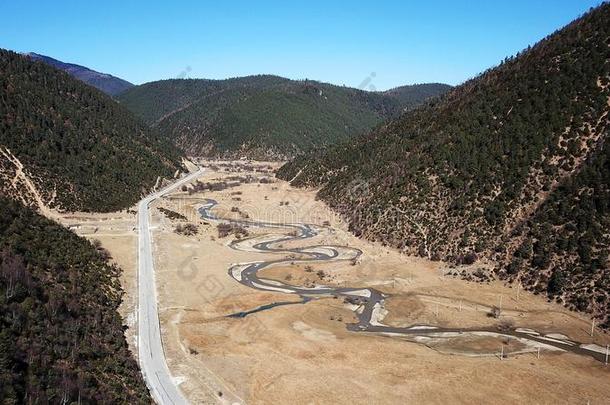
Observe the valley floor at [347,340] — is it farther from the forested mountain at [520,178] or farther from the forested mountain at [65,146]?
the forested mountain at [65,146]

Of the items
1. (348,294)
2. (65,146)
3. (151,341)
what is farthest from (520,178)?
(65,146)

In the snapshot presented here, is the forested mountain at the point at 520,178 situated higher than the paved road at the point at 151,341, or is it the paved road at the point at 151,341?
the forested mountain at the point at 520,178

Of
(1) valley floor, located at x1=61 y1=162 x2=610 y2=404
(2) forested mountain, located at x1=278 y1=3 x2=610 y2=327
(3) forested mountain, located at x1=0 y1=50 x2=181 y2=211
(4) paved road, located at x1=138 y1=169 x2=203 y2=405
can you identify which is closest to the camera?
(4) paved road, located at x1=138 y1=169 x2=203 y2=405

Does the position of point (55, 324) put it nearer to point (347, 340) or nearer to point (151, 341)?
point (151, 341)

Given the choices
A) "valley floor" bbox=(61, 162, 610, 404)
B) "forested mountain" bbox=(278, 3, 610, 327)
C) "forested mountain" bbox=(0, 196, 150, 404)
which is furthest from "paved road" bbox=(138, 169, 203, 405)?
"forested mountain" bbox=(278, 3, 610, 327)

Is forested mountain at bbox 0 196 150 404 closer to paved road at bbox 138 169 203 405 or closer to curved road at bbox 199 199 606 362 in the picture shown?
paved road at bbox 138 169 203 405

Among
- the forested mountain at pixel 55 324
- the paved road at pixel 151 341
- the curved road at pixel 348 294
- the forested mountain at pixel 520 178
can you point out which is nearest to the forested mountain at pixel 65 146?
the paved road at pixel 151 341

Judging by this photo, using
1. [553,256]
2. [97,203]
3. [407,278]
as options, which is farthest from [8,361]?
[97,203]
